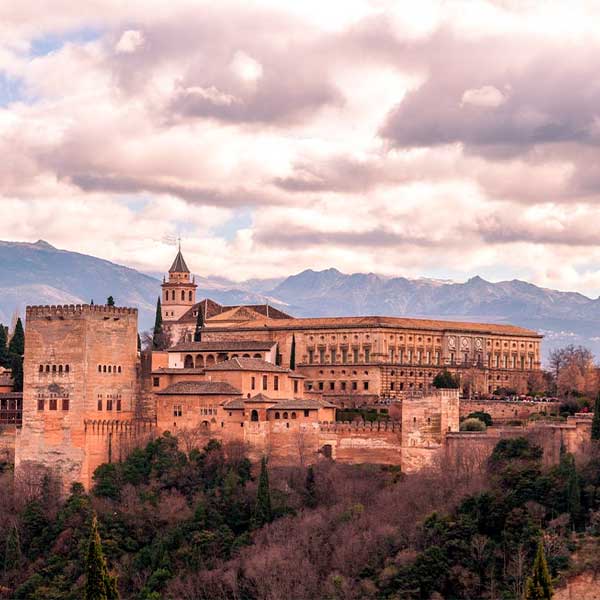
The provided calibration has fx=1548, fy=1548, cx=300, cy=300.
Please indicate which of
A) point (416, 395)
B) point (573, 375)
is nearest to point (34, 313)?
point (416, 395)

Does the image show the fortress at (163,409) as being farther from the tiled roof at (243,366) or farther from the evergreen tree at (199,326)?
the evergreen tree at (199,326)

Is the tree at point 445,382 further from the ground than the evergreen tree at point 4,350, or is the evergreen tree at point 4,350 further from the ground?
the evergreen tree at point 4,350

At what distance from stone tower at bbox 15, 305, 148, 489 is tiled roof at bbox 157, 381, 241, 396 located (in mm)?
2527

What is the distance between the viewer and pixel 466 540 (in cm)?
6531

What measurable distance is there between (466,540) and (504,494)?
121 inches

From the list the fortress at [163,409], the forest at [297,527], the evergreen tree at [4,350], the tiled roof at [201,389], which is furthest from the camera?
the evergreen tree at [4,350]

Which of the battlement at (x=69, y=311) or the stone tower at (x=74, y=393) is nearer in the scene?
the stone tower at (x=74, y=393)

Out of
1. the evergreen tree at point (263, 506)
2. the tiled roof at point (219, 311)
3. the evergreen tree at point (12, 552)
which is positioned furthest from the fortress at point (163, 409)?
the tiled roof at point (219, 311)

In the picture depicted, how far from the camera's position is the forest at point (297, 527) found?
6419cm

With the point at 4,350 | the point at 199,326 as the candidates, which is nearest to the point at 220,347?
the point at 4,350

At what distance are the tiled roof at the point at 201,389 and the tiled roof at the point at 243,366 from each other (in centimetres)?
102

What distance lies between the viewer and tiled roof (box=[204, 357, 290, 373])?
83.0m

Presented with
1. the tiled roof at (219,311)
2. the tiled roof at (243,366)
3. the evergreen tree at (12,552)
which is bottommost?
the evergreen tree at (12,552)

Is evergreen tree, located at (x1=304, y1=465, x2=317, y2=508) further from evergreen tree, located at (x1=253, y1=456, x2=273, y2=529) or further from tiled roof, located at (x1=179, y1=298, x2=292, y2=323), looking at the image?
tiled roof, located at (x1=179, y1=298, x2=292, y2=323)
